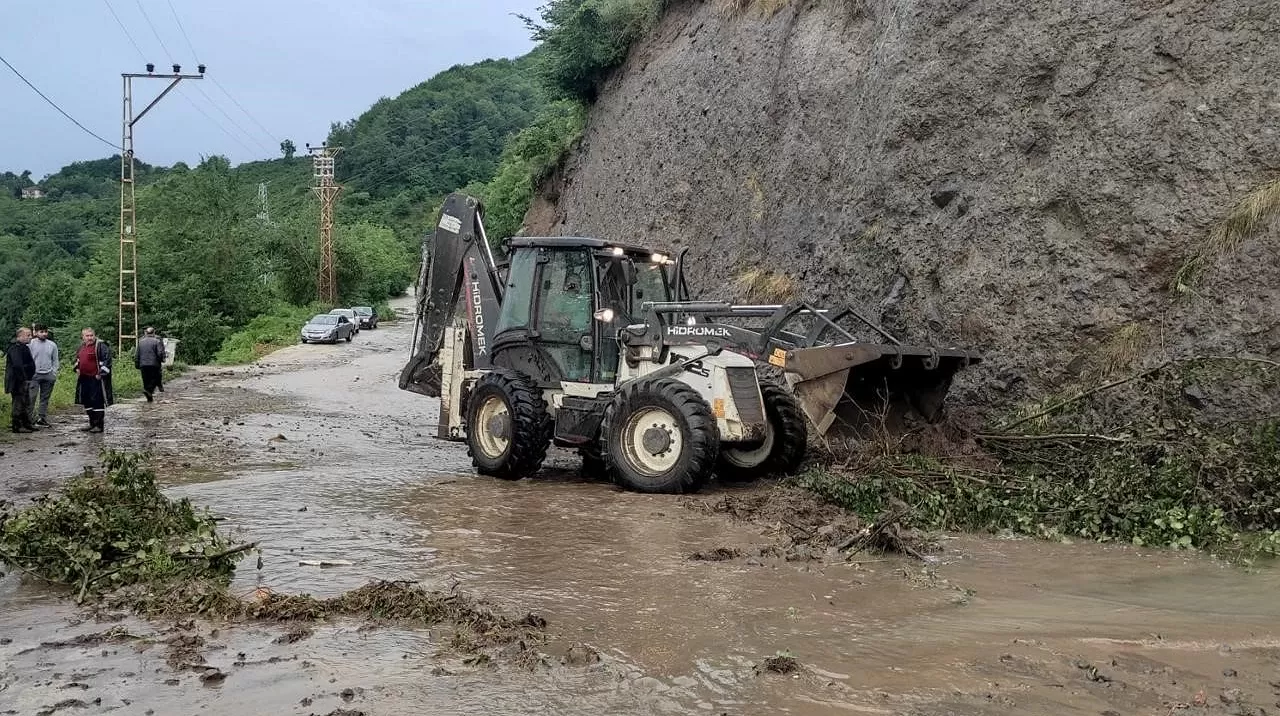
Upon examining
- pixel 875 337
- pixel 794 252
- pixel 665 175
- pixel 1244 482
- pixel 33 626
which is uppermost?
pixel 665 175

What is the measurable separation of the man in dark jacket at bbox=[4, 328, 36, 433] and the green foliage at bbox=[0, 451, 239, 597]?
853 cm

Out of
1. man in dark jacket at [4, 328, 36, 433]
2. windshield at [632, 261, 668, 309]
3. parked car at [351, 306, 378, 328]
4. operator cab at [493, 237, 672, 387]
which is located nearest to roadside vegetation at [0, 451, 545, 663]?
operator cab at [493, 237, 672, 387]

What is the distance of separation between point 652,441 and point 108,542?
197 inches

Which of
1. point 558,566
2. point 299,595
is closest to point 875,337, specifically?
point 558,566

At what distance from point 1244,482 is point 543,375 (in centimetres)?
696

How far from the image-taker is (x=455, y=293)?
13.9m

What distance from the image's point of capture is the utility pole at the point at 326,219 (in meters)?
61.4

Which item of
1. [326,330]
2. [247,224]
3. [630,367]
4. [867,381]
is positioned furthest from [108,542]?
[247,224]

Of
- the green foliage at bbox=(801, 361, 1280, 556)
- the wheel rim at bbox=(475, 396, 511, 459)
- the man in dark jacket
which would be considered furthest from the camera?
the man in dark jacket

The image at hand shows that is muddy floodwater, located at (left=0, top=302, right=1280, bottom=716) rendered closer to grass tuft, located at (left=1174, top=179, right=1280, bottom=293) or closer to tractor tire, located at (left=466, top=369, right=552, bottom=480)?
tractor tire, located at (left=466, top=369, right=552, bottom=480)

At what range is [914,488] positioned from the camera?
9461 millimetres

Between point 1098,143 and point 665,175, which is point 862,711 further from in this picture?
point 665,175

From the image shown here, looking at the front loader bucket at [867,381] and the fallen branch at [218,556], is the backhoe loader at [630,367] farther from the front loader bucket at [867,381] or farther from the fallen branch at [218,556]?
the fallen branch at [218,556]

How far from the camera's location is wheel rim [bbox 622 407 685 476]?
1070cm
